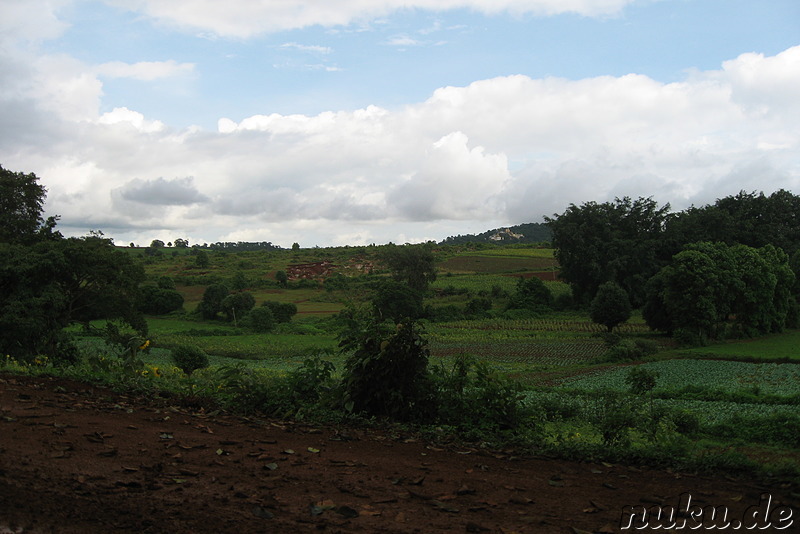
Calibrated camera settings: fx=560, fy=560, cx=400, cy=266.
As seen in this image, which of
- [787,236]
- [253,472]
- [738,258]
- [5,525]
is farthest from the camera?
[787,236]

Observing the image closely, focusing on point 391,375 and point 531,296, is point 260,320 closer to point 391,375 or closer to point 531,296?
point 531,296

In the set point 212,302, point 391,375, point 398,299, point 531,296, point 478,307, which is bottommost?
point 478,307

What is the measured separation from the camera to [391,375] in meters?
7.96

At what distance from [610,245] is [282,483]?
61.8 meters

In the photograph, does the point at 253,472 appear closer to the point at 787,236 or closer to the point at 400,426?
the point at 400,426

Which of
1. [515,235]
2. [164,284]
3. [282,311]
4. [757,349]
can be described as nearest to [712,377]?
[757,349]

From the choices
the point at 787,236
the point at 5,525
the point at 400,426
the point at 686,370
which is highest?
the point at 787,236

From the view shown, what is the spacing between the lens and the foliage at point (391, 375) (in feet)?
25.8

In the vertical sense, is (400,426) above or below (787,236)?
below

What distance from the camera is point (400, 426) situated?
293 inches

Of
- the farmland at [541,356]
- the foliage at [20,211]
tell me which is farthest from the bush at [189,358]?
the foliage at [20,211]

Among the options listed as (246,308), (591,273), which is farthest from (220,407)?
(591,273)

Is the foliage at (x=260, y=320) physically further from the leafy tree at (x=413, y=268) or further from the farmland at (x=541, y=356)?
the leafy tree at (x=413, y=268)

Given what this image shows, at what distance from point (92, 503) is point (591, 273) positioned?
61.7 m
